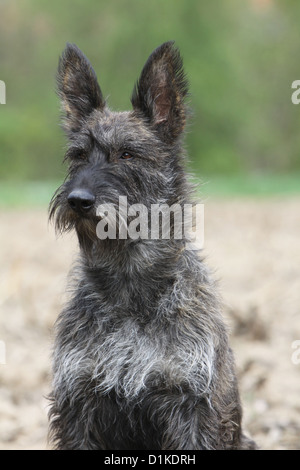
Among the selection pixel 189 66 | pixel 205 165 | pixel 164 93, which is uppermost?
pixel 189 66

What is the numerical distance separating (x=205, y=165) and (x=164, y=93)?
35.0 meters

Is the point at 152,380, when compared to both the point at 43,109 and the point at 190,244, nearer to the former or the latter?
the point at 190,244

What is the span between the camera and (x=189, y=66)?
37844 millimetres

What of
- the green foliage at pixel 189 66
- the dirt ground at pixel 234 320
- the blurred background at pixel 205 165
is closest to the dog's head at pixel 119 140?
the blurred background at pixel 205 165

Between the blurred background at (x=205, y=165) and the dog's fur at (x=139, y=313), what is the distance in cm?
43

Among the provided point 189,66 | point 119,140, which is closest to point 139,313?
point 119,140

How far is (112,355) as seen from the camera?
498 centimetres

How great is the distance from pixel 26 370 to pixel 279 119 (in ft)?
150

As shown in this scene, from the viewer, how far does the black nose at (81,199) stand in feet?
15.3

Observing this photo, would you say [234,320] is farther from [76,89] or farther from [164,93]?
[76,89]

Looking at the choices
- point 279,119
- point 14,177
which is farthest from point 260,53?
point 14,177

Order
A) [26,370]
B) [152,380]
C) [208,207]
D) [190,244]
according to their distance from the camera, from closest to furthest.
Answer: [152,380] < [190,244] < [26,370] < [208,207]

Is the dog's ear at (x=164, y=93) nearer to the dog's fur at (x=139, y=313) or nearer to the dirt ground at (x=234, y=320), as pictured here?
the dog's fur at (x=139, y=313)

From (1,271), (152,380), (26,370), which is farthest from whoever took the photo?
(1,271)
